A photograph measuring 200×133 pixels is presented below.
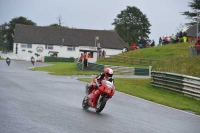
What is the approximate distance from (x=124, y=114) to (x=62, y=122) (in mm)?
4297

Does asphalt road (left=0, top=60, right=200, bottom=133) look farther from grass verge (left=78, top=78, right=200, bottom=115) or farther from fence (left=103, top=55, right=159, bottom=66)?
fence (left=103, top=55, right=159, bottom=66)

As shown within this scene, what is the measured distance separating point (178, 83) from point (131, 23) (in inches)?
4008

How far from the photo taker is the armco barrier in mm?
24312

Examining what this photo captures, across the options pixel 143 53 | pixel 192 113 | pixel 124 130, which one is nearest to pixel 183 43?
pixel 143 53

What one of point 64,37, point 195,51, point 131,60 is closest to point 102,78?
point 195,51

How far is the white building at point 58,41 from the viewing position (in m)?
112

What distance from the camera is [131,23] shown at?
128m

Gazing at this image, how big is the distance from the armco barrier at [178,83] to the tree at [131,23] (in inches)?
3812

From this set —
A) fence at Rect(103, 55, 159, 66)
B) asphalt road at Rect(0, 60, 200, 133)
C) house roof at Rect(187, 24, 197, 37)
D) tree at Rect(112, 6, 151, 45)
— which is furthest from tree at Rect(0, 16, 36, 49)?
asphalt road at Rect(0, 60, 200, 133)

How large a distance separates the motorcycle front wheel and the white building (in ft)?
309

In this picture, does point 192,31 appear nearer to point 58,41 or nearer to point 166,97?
point 58,41

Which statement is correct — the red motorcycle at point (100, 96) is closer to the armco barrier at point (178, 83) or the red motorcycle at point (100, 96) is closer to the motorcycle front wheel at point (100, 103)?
the motorcycle front wheel at point (100, 103)

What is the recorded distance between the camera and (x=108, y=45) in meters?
114

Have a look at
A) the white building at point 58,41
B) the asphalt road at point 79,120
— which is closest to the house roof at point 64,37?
the white building at point 58,41
